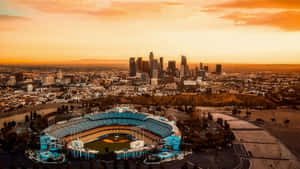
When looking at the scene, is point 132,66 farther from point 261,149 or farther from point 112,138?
point 261,149

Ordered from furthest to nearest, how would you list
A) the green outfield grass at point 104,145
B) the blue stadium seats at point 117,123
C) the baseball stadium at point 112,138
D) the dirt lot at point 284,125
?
1. the blue stadium seats at point 117,123
2. the dirt lot at point 284,125
3. the green outfield grass at point 104,145
4. the baseball stadium at point 112,138

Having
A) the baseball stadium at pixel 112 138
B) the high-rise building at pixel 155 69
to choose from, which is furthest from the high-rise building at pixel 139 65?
the baseball stadium at pixel 112 138

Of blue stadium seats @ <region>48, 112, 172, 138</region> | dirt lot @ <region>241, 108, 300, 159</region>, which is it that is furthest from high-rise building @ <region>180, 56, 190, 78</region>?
blue stadium seats @ <region>48, 112, 172, 138</region>

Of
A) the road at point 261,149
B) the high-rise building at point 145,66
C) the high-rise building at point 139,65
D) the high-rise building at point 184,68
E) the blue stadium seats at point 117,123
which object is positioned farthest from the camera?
the high-rise building at point 139,65

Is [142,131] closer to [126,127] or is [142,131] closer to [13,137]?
[126,127]

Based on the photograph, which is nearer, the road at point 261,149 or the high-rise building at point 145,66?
the road at point 261,149

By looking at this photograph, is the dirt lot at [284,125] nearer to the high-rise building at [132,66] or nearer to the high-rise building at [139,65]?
the high-rise building at [139,65]

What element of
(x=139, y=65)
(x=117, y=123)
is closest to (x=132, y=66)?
(x=139, y=65)

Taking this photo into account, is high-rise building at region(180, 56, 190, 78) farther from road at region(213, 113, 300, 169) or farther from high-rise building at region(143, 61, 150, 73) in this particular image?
road at region(213, 113, 300, 169)
